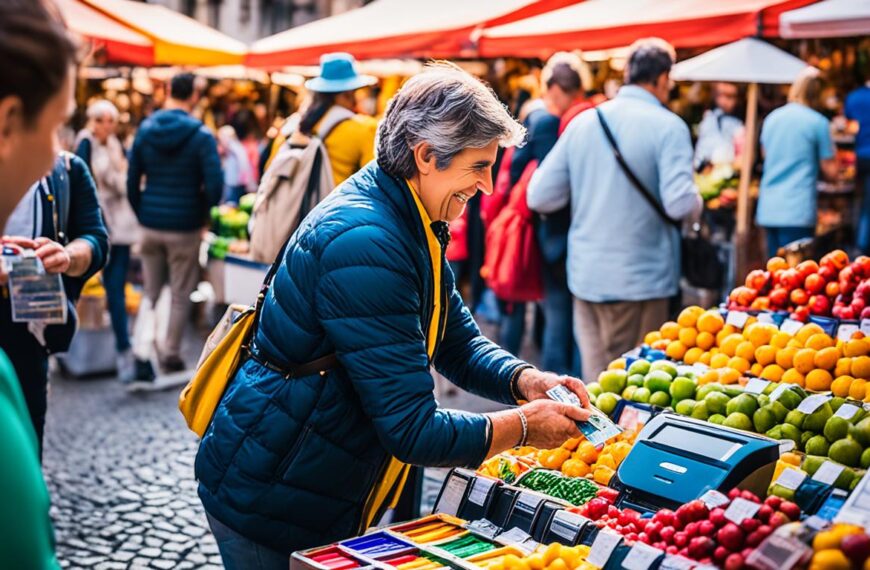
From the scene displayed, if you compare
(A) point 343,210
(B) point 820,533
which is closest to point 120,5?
(A) point 343,210

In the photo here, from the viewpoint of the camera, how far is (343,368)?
2605 mm

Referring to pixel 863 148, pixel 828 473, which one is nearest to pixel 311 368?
pixel 828 473

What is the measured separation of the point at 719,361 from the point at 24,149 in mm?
3535

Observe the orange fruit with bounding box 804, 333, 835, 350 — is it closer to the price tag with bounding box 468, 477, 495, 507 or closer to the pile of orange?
the pile of orange

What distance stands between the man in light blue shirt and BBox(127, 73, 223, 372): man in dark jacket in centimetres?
297

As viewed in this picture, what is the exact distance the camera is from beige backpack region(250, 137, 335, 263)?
5.95 metres

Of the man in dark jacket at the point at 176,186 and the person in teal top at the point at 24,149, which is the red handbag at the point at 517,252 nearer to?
the man in dark jacket at the point at 176,186

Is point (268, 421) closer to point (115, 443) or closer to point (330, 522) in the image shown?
point (330, 522)

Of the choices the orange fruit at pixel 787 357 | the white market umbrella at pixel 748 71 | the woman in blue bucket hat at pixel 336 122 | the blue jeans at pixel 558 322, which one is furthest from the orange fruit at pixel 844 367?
the white market umbrella at pixel 748 71

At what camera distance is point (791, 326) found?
15.0 feet

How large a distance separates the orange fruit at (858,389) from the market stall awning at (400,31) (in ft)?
18.9

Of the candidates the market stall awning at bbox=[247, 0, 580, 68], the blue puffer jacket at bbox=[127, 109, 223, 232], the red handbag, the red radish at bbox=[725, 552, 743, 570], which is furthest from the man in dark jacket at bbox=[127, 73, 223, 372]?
the red radish at bbox=[725, 552, 743, 570]

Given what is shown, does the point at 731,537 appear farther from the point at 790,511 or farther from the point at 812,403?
the point at 812,403

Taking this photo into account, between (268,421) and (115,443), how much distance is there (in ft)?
13.8
